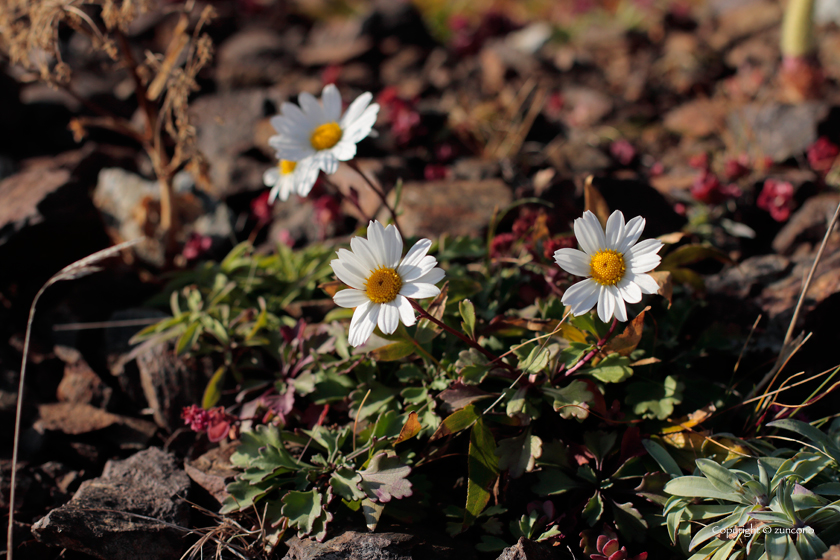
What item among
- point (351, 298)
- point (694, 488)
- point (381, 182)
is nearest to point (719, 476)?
point (694, 488)

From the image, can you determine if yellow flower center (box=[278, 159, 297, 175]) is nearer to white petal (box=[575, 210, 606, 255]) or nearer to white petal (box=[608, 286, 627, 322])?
white petal (box=[575, 210, 606, 255])

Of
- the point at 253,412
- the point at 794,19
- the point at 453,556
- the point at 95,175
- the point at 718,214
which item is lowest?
the point at 453,556

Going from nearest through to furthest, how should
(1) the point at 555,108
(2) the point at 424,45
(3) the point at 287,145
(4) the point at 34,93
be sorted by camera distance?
1. (3) the point at 287,145
2. (4) the point at 34,93
3. (1) the point at 555,108
4. (2) the point at 424,45

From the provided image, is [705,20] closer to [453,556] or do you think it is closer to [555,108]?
[555,108]

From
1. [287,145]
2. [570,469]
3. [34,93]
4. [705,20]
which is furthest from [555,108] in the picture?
[34,93]

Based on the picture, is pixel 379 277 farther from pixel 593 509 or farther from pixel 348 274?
pixel 593 509

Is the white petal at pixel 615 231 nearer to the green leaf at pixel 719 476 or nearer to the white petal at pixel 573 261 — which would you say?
the white petal at pixel 573 261
